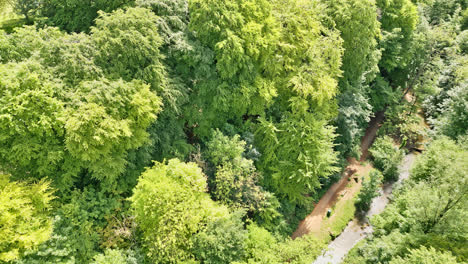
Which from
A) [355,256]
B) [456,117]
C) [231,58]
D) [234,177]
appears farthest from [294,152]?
[456,117]

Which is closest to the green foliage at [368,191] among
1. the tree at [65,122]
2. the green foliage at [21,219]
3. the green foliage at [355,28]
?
the green foliage at [355,28]

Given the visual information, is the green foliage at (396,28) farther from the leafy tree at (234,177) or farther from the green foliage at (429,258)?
the green foliage at (429,258)

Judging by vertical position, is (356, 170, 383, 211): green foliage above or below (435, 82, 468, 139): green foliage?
below

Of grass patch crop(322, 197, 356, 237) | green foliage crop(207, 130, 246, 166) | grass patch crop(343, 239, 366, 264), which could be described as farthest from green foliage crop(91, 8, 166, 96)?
grass patch crop(322, 197, 356, 237)

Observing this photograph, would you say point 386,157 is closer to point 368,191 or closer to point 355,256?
point 368,191

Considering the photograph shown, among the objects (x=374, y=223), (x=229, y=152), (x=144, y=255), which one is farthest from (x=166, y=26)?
(x=374, y=223)

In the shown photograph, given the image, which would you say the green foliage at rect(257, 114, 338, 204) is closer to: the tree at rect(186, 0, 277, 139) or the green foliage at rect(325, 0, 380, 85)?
the tree at rect(186, 0, 277, 139)

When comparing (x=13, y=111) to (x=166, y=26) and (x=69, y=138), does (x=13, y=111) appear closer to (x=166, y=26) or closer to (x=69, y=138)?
(x=69, y=138)
